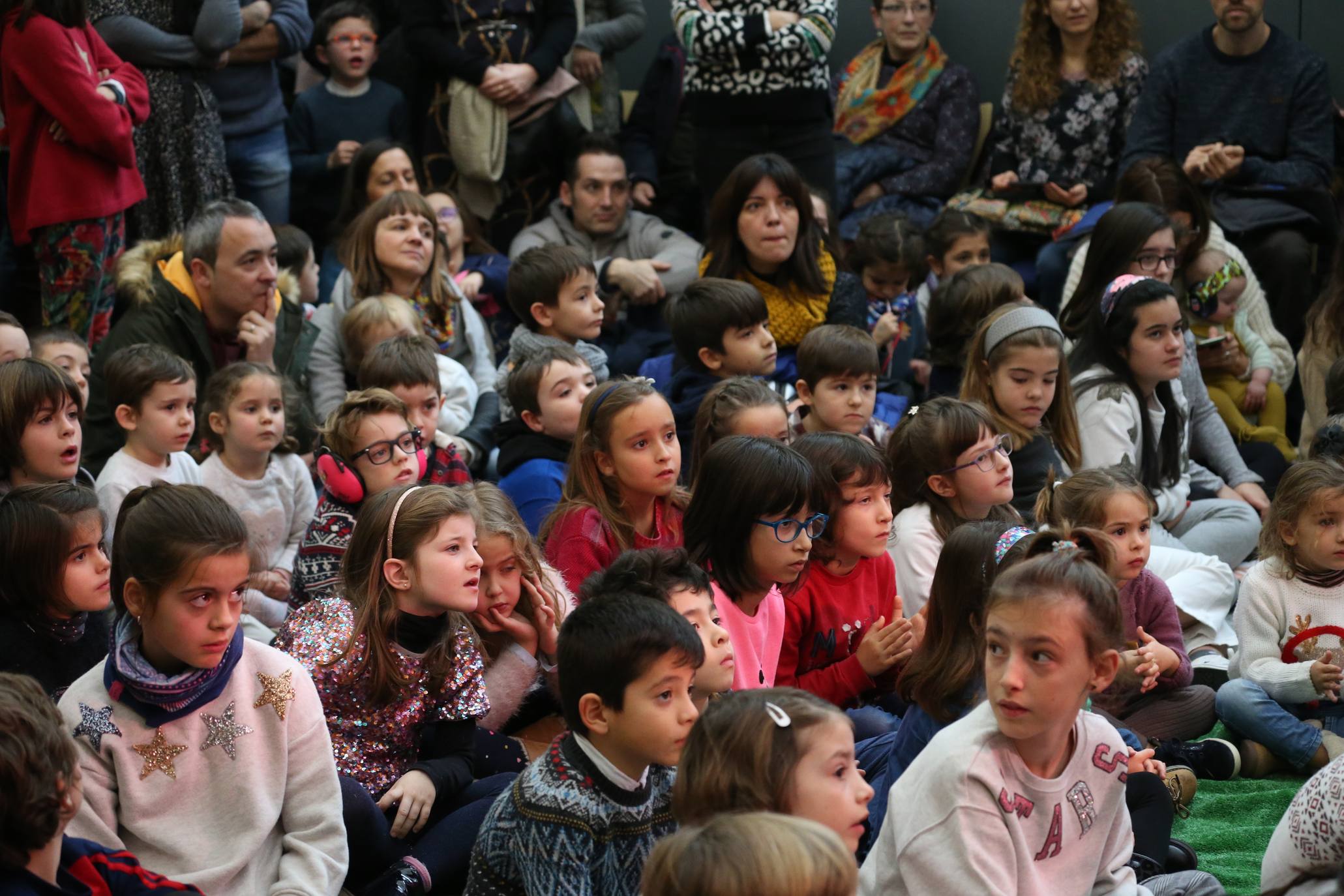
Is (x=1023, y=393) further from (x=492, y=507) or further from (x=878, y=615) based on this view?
(x=492, y=507)

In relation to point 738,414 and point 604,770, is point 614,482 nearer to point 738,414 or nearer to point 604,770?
point 738,414

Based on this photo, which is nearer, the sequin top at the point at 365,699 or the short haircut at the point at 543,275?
the sequin top at the point at 365,699

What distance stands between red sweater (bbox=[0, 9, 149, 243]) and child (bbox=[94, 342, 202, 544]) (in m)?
0.98

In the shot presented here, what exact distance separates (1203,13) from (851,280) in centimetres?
277

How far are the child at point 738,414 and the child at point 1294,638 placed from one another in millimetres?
1250

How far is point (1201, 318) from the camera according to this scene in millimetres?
5680

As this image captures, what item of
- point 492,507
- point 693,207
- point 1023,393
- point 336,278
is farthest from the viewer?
point 693,207

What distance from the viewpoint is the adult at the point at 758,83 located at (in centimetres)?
562

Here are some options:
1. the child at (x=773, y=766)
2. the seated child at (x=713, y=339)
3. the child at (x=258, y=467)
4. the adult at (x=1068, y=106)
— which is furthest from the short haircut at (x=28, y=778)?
the adult at (x=1068, y=106)

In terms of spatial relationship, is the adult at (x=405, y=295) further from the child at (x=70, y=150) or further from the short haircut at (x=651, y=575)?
the short haircut at (x=651, y=575)

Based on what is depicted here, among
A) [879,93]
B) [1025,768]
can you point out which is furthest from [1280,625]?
[879,93]

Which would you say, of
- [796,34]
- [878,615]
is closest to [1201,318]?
[796,34]

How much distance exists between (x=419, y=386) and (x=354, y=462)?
1.49 ft

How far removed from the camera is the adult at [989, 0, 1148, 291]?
627cm
